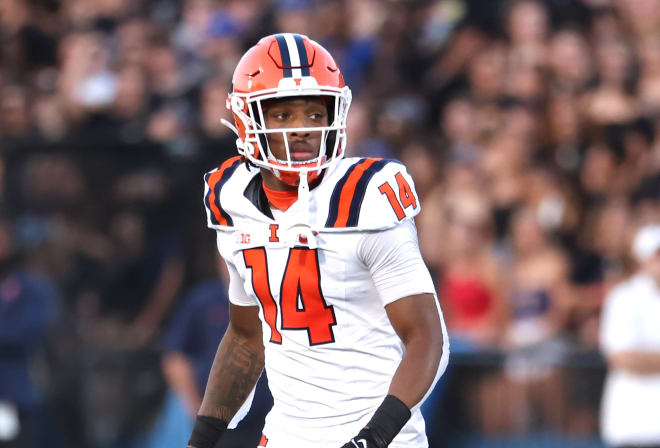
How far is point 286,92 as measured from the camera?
11.4 feet

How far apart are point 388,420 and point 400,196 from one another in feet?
2.10

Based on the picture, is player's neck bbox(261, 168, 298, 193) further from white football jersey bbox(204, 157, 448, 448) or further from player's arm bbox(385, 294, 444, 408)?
player's arm bbox(385, 294, 444, 408)

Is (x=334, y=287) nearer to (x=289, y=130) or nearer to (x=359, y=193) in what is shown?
(x=359, y=193)

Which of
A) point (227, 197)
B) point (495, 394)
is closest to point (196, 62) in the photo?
point (495, 394)

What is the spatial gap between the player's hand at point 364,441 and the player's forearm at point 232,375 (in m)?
0.74

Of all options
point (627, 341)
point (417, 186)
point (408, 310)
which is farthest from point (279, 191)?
point (417, 186)

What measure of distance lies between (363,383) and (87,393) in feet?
16.4

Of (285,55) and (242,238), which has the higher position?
(285,55)

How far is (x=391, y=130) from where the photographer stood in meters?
8.21

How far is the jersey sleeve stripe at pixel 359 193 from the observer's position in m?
3.37

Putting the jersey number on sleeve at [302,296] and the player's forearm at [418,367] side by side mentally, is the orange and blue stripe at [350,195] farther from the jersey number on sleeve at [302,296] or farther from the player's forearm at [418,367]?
the player's forearm at [418,367]

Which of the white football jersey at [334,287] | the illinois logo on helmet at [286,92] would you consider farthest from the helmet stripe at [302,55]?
the white football jersey at [334,287]

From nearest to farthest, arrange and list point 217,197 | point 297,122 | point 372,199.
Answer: point 372,199
point 297,122
point 217,197

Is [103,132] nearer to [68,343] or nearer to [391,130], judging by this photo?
[68,343]
